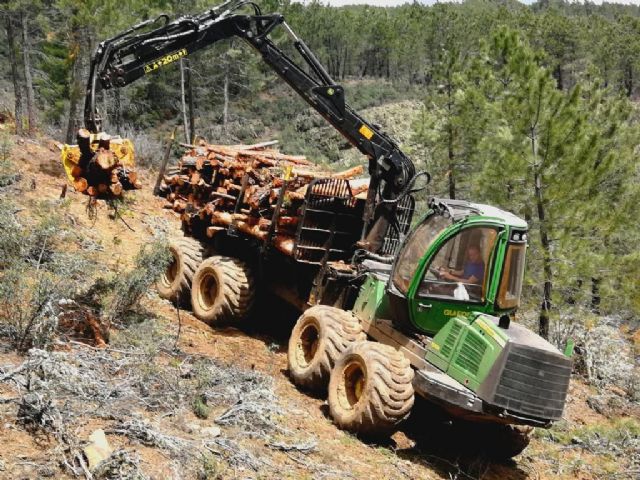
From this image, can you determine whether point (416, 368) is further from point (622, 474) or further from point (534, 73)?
point (534, 73)

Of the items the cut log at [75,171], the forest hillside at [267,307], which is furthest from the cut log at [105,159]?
the forest hillside at [267,307]

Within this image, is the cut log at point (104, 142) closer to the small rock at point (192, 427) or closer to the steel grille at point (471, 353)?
the small rock at point (192, 427)

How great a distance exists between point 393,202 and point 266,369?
300 cm

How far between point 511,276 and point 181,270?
6062 mm

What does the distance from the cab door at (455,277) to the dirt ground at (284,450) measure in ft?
5.01

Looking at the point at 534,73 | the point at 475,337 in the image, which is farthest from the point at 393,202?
the point at 534,73

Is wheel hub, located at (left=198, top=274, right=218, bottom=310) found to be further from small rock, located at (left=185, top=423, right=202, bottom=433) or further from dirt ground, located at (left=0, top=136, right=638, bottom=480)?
small rock, located at (left=185, top=423, right=202, bottom=433)

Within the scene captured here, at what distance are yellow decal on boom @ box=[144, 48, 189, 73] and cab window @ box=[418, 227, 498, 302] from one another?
4.81m

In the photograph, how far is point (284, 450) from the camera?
634 centimetres

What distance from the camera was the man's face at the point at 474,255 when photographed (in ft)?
23.9

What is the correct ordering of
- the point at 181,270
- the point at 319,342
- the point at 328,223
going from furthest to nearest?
the point at 181,270, the point at 328,223, the point at 319,342

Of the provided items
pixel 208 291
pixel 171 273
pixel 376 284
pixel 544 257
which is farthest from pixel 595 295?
pixel 171 273

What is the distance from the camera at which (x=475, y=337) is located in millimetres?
6875

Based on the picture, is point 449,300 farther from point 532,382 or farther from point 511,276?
point 532,382
